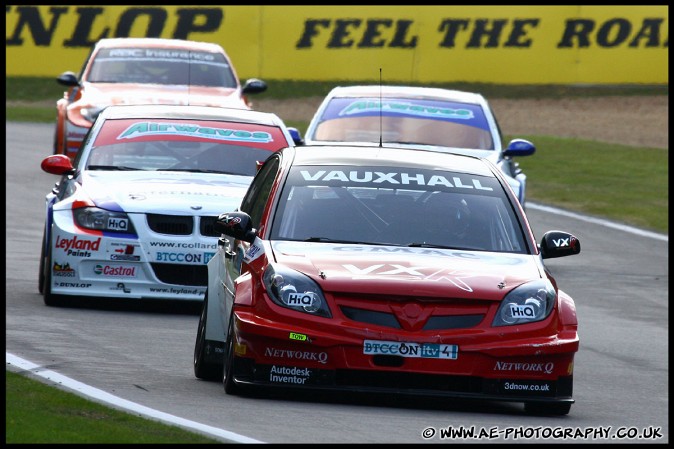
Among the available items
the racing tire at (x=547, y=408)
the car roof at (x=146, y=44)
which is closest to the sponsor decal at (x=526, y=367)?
the racing tire at (x=547, y=408)

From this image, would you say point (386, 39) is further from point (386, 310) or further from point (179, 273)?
point (386, 310)

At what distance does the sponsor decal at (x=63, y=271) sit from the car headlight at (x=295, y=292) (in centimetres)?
385

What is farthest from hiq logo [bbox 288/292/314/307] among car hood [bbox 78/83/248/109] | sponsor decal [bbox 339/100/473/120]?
car hood [bbox 78/83/248/109]

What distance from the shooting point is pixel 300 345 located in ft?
27.6

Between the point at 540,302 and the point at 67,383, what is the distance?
2.37 m

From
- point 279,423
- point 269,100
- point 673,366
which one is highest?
point 279,423

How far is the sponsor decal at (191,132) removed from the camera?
13.5 meters

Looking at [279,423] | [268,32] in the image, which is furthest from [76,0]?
[279,423]

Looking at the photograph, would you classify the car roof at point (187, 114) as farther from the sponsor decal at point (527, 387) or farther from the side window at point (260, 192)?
the sponsor decal at point (527, 387)

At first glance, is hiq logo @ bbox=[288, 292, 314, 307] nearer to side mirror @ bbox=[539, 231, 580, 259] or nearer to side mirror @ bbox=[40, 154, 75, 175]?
side mirror @ bbox=[539, 231, 580, 259]

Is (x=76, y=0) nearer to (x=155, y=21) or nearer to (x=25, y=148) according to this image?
(x=155, y=21)

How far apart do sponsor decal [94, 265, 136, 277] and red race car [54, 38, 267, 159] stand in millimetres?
8340

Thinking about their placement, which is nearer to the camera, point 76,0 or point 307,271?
point 307,271

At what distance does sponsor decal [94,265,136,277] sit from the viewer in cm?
1216
